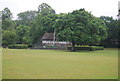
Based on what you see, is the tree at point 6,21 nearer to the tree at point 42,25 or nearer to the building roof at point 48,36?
the tree at point 42,25

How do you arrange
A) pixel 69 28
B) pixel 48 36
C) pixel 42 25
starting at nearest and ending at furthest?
1. pixel 69 28
2. pixel 42 25
3. pixel 48 36

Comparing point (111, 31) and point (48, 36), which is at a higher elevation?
point (111, 31)

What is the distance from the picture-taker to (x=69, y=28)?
3416 centimetres

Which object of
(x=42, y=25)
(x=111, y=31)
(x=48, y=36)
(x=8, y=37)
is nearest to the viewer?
(x=8, y=37)

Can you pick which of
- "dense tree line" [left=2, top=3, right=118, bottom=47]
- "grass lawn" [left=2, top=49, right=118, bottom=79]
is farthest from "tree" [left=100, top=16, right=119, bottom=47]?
"grass lawn" [left=2, top=49, right=118, bottom=79]

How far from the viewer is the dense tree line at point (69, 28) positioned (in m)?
34.3

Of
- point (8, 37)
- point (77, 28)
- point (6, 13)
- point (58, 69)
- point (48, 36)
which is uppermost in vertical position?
point (6, 13)

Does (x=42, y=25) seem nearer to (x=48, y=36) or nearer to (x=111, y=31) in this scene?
(x=48, y=36)

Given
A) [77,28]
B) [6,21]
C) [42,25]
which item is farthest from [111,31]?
[6,21]

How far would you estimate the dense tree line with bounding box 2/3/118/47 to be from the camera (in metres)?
34.3

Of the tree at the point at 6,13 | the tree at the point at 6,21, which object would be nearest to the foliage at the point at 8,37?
the tree at the point at 6,21

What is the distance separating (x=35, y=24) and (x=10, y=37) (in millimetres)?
8848

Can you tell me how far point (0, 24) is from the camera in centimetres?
4656

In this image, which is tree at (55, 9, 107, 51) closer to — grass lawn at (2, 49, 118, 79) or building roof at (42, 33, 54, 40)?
building roof at (42, 33, 54, 40)
